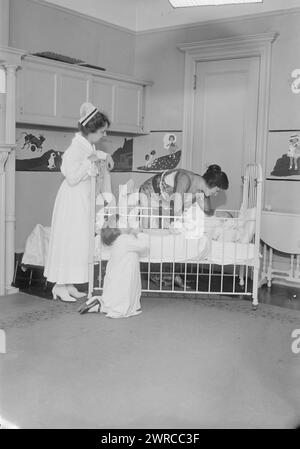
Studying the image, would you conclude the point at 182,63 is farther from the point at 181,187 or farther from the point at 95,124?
the point at 181,187

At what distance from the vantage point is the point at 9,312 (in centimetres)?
213

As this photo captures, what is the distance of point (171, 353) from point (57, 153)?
871 millimetres

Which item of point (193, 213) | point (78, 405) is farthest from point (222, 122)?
point (78, 405)

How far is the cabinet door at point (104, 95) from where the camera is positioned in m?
2.18

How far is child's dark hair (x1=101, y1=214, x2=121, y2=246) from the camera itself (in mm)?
2287

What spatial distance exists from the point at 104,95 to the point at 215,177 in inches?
20.9

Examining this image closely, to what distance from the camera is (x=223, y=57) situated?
2.06m

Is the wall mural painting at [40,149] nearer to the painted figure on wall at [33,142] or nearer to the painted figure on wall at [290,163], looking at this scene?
the painted figure on wall at [33,142]

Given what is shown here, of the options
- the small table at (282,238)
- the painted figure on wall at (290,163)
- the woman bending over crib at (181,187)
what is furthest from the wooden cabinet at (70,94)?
the small table at (282,238)

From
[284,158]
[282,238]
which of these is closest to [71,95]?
[284,158]

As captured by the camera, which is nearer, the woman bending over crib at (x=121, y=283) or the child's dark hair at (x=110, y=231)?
the woman bending over crib at (x=121, y=283)

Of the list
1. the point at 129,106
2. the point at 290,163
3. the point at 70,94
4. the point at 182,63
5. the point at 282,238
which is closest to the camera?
the point at 182,63

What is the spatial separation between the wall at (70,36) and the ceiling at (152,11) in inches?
1.3

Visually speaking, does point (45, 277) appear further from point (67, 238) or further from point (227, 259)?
point (227, 259)
